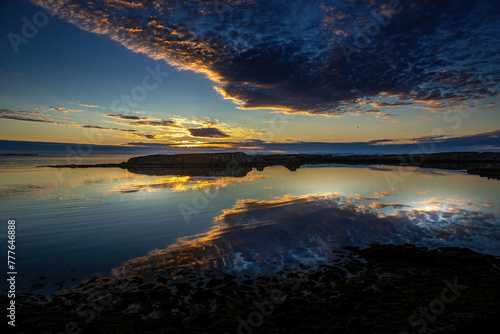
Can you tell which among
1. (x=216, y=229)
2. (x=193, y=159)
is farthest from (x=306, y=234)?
(x=193, y=159)

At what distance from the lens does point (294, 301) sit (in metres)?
7.76

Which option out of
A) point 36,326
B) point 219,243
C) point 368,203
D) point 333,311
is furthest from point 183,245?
point 368,203

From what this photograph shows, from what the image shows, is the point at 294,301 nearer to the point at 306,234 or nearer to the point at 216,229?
the point at 306,234

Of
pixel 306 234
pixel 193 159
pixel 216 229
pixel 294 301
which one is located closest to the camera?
pixel 294 301

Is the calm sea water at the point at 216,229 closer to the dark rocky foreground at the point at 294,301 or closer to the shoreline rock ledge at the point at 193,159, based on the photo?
the dark rocky foreground at the point at 294,301

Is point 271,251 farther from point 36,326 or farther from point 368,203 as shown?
point 368,203

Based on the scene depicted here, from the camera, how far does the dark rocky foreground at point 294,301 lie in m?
6.25

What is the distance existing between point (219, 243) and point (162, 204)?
12.0 metres

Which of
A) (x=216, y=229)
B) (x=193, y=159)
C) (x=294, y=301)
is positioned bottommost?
(x=216, y=229)

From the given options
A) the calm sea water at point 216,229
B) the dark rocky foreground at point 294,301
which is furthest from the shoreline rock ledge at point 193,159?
the dark rocky foreground at point 294,301

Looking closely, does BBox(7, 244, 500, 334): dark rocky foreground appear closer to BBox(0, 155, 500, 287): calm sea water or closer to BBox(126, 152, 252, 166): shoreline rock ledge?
BBox(0, 155, 500, 287): calm sea water

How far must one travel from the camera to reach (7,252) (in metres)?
11.6

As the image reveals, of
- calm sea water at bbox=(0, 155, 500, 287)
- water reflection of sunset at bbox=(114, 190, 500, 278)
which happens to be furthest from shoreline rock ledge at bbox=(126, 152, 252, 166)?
water reflection of sunset at bbox=(114, 190, 500, 278)

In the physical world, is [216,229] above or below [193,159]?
below
